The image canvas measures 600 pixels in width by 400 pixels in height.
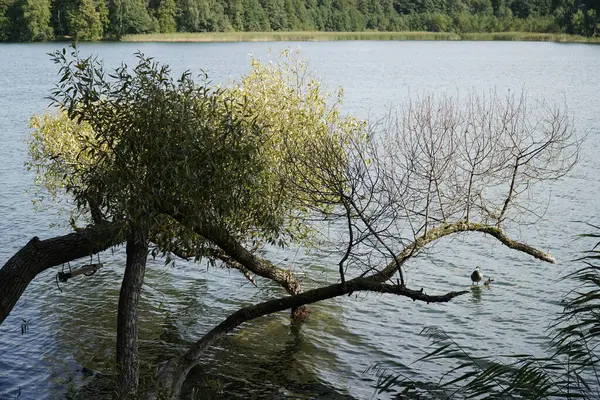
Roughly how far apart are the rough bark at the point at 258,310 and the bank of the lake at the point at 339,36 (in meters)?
116

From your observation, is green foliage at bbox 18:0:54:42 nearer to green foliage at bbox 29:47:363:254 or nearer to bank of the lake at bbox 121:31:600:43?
bank of the lake at bbox 121:31:600:43

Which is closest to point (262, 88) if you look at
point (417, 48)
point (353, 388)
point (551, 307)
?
point (353, 388)

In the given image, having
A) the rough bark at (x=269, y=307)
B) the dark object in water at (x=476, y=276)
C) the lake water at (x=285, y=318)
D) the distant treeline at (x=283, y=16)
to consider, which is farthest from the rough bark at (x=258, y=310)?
the distant treeline at (x=283, y=16)

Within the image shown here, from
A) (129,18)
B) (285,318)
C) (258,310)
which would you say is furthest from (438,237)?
(129,18)

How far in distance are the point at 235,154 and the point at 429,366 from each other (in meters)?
7.23

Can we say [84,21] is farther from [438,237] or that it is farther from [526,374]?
[526,374]

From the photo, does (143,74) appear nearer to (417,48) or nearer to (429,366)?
(429,366)

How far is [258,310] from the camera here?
47.6ft

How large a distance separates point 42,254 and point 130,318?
1835mm

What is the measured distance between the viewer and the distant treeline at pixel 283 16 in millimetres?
119312

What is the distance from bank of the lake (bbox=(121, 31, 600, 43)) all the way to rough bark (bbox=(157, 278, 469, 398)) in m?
116

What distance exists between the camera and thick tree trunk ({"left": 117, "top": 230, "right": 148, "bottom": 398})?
13008mm

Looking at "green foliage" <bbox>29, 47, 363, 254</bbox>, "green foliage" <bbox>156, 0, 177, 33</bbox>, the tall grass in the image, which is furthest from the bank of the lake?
the tall grass

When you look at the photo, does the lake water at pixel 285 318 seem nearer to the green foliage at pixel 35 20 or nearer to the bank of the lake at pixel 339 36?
the green foliage at pixel 35 20
